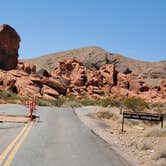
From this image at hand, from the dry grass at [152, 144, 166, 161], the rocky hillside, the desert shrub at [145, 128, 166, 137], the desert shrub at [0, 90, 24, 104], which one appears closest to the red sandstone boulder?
the desert shrub at [0, 90, 24, 104]

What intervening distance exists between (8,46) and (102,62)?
8051 centimetres

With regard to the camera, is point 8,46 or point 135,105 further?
point 8,46

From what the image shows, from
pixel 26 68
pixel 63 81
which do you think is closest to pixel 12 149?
pixel 26 68

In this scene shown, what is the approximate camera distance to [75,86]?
103062 millimetres

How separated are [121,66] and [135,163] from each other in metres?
157

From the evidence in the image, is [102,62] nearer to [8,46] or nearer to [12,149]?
[8,46]

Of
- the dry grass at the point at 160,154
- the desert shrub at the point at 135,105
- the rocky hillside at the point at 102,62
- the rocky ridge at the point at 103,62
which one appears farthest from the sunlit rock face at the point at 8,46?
the dry grass at the point at 160,154

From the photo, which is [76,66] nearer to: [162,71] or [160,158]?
[162,71]

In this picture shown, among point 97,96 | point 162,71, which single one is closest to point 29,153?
point 97,96

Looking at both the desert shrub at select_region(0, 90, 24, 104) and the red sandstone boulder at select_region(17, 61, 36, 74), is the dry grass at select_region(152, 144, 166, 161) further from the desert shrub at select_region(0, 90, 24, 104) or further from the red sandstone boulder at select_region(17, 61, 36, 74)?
the red sandstone boulder at select_region(17, 61, 36, 74)

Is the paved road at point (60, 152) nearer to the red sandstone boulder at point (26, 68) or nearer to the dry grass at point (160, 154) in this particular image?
the dry grass at point (160, 154)

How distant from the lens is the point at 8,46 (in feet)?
286

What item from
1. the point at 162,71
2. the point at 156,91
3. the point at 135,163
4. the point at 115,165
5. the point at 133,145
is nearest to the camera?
the point at 115,165

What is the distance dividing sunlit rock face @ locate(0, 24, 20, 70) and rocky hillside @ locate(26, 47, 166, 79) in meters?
69.0
